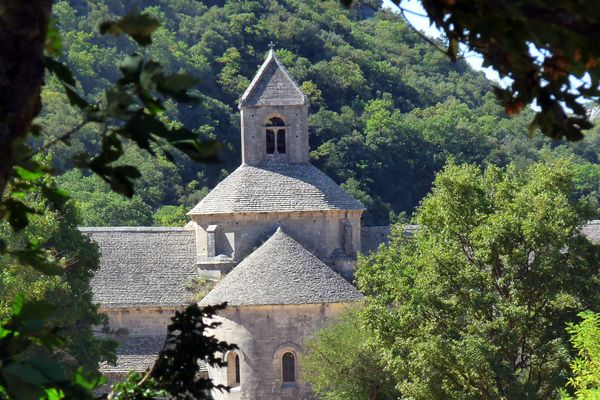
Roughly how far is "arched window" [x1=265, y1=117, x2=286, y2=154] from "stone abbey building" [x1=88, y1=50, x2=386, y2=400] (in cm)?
4

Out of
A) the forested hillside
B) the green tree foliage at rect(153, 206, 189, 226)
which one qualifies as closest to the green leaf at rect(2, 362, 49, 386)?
the forested hillside

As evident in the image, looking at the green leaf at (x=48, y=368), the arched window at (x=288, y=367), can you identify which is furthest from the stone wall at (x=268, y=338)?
the green leaf at (x=48, y=368)

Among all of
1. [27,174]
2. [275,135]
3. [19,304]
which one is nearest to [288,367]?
[275,135]

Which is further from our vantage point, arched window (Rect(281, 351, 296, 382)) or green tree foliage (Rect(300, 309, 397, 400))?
arched window (Rect(281, 351, 296, 382))

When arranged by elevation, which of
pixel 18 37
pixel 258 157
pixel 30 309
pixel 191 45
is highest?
pixel 191 45

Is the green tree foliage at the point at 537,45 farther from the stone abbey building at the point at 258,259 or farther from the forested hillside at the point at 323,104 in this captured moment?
the forested hillside at the point at 323,104

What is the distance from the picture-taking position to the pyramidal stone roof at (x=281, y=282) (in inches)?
1828

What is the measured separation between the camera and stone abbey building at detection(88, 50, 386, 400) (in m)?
46.5

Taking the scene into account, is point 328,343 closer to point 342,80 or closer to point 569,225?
point 569,225

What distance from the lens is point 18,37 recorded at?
5.62m

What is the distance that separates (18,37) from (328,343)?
123 ft

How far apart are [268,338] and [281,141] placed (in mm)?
9043

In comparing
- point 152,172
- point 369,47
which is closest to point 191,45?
point 369,47

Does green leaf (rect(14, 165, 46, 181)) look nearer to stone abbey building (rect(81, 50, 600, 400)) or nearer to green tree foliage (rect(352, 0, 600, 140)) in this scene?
green tree foliage (rect(352, 0, 600, 140))
